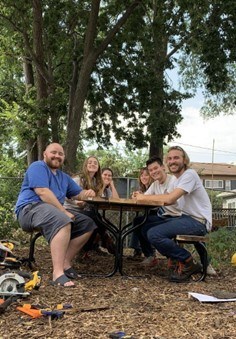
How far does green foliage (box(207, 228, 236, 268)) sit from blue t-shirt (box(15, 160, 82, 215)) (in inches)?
89.8

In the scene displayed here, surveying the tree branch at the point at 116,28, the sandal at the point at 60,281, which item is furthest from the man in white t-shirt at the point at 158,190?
the tree branch at the point at 116,28

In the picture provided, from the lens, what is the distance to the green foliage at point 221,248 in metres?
6.36

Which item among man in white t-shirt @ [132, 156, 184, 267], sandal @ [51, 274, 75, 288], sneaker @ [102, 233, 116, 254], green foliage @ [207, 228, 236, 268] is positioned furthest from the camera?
green foliage @ [207, 228, 236, 268]

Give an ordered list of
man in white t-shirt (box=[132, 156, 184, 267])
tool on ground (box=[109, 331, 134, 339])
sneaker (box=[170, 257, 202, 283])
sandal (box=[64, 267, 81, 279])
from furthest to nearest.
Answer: man in white t-shirt (box=[132, 156, 184, 267]) < sneaker (box=[170, 257, 202, 283]) < sandal (box=[64, 267, 81, 279]) < tool on ground (box=[109, 331, 134, 339])

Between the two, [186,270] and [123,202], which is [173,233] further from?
[123,202]

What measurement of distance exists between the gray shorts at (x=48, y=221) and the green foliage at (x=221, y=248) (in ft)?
6.65

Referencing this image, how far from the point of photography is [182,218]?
4.81 metres

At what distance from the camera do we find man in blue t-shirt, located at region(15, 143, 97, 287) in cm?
422

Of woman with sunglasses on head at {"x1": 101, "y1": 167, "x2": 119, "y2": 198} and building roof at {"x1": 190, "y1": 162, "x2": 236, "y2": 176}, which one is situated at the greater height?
building roof at {"x1": 190, "y1": 162, "x2": 236, "y2": 176}

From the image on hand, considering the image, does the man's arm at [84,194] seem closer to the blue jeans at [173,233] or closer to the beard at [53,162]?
the beard at [53,162]

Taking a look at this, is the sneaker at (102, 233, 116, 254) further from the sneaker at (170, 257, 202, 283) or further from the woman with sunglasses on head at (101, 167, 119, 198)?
the sneaker at (170, 257, 202, 283)

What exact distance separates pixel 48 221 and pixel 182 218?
4.44ft

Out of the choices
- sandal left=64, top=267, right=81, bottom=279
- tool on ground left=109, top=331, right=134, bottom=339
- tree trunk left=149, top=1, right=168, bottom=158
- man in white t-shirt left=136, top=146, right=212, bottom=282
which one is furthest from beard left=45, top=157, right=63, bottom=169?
tree trunk left=149, top=1, right=168, bottom=158

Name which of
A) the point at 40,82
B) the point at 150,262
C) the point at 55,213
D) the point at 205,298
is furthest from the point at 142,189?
the point at 40,82
